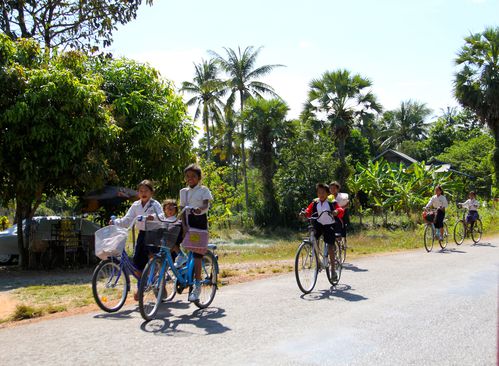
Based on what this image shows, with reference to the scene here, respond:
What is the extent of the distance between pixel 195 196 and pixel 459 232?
13.2 metres

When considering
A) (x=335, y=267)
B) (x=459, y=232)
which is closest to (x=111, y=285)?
(x=335, y=267)

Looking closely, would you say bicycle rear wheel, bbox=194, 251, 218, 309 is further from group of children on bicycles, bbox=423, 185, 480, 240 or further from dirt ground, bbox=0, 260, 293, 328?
group of children on bicycles, bbox=423, 185, 480, 240

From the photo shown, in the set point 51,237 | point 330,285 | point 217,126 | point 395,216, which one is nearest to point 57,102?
point 51,237

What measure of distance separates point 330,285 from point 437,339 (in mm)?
3702

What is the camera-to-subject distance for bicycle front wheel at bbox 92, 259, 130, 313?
7.25 m

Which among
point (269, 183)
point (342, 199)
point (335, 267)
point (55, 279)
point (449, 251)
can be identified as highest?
point (269, 183)

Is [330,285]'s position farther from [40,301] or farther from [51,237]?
[51,237]

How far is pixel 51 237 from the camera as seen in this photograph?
15156mm

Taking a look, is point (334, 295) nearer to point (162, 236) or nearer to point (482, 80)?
point (162, 236)

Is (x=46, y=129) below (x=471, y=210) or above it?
above

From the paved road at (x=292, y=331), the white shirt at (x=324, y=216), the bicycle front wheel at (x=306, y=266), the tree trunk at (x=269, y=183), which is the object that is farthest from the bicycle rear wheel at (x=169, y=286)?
the tree trunk at (x=269, y=183)

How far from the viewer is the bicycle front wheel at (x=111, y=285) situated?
725 cm

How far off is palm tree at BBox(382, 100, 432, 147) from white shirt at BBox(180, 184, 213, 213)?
66153 mm

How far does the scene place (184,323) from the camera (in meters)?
6.60
